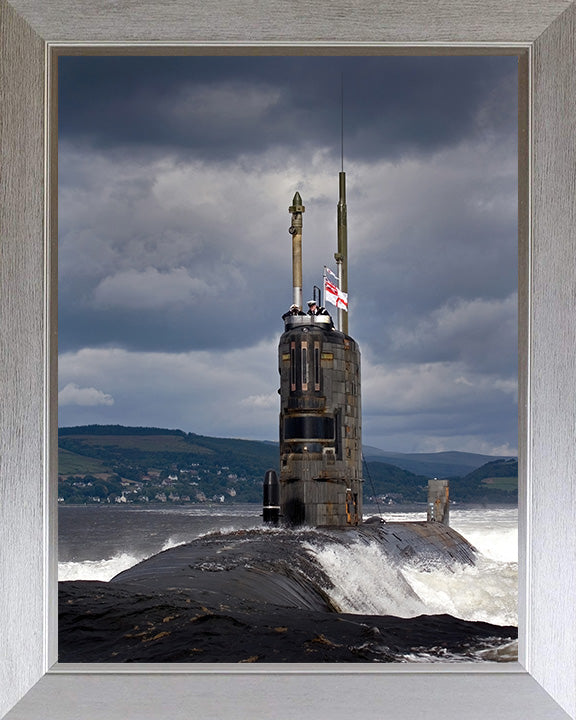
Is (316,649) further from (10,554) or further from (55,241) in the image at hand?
(55,241)

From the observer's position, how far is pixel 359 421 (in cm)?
1198

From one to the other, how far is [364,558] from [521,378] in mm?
8035

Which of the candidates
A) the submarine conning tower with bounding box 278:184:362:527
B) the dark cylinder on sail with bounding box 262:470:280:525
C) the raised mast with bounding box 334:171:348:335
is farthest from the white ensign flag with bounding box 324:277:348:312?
the dark cylinder on sail with bounding box 262:470:280:525

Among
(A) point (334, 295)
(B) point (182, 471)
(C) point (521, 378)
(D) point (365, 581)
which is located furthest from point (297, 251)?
(B) point (182, 471)

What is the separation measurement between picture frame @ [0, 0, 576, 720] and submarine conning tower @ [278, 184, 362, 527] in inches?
306

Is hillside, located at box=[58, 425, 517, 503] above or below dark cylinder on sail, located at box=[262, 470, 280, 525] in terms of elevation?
below

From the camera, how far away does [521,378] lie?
11.0ft

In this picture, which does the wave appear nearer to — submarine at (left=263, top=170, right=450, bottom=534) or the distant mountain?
submarine at (left=263, top=170, right=450, bottom=534)

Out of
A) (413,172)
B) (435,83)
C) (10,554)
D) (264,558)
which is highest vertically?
(435,83)

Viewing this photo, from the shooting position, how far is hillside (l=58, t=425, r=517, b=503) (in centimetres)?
3023

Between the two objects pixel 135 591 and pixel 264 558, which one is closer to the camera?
pixel 135 591

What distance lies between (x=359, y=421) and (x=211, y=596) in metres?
5.97

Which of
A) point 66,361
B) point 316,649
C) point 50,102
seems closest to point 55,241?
point 50,102

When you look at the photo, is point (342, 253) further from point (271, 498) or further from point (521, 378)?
point (521, 378)
